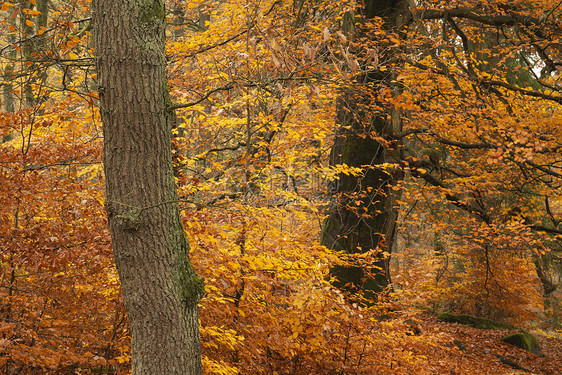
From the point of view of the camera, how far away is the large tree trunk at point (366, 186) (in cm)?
689

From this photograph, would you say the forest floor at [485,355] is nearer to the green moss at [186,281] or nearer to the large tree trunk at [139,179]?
the green moss at [186,281]

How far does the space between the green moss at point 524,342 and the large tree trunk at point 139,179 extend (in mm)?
11349

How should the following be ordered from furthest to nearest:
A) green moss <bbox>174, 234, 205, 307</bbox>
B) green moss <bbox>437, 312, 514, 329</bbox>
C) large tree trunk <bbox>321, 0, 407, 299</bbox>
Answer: green moss <bbox>437, 312, 514, 329</bbox> → large tree trunk <bbox>321, 0, 407, 299</bbox> → green moss <bbox>174, 234, 205, 307</bbox>

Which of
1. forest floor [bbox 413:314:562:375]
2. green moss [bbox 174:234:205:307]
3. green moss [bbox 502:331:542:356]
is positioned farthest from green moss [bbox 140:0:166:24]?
green moss [bbox 502:331:542:356]

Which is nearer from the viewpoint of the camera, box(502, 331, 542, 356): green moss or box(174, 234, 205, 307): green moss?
box(174, 234, 205, 307): green moss

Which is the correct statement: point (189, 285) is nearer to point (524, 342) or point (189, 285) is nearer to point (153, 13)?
point (153, 13)

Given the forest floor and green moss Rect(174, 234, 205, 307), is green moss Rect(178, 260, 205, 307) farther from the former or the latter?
the forest floor

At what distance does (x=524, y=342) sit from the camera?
1117cm

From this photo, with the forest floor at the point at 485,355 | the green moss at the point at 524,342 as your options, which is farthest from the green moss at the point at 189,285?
the green moss at the point at 524,342

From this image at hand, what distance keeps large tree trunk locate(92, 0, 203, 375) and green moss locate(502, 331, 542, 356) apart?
11349 mm

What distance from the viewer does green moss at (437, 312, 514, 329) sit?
1307 centimetres

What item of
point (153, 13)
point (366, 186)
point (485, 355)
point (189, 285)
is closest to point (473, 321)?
point (485, 355)

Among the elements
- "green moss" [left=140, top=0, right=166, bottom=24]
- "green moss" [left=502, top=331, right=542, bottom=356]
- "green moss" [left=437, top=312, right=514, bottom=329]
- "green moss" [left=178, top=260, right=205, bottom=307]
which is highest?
→ "green moss" [left=140, top=0, right=166, bottom=24]

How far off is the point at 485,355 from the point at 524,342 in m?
1.94
